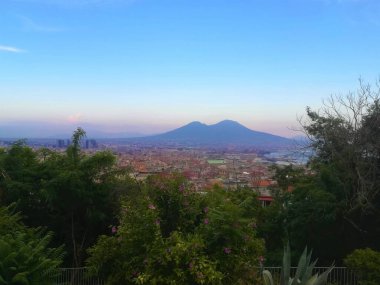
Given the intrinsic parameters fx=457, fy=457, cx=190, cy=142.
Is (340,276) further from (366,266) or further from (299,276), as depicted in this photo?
(299,276)

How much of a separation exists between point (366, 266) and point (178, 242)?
14.5ft

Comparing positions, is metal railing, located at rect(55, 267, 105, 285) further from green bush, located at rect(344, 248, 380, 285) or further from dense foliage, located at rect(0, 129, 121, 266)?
green bush, located at rect(344, 248, 380, 285)

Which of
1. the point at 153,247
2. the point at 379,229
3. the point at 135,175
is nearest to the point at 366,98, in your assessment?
the point at 379,229

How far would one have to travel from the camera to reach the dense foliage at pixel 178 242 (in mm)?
7285

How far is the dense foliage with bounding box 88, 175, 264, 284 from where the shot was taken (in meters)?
7.29

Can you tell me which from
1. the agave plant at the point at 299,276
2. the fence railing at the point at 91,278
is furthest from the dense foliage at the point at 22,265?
the agave plant at the point at 299,276

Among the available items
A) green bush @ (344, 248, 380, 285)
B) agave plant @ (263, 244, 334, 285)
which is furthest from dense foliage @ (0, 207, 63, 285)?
green bush @ (344, 248, 380, 285)

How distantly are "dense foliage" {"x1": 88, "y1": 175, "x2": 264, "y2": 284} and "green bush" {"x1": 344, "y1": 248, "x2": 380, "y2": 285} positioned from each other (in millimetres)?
2565

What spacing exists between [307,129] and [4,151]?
9.93 meters

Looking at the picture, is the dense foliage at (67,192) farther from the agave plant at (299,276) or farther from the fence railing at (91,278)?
the agave plant at (299,276)

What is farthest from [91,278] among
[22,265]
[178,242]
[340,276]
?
[340,276]

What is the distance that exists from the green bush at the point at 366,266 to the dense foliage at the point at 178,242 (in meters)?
2.57

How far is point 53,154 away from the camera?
13.1 m

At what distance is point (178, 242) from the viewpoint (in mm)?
7363
